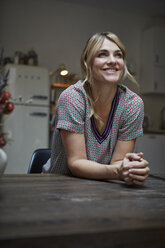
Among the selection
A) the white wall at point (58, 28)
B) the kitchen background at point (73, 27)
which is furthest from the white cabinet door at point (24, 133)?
the white wall at point (58, 28)

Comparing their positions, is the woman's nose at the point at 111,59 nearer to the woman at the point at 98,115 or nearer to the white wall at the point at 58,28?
the woman at the point at 98,115

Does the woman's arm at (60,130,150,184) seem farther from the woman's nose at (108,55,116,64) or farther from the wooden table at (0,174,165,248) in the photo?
the woman's nose at (108,55,116,64)

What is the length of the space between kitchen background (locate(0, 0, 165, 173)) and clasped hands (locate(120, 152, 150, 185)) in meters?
3.78

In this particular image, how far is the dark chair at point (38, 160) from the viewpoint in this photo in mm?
1687

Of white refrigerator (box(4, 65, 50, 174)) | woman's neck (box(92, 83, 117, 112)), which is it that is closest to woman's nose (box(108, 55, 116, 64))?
woman's neck (box(92, 83, 117, 112))

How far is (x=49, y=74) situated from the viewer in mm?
4406

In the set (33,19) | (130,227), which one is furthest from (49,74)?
(130,227)

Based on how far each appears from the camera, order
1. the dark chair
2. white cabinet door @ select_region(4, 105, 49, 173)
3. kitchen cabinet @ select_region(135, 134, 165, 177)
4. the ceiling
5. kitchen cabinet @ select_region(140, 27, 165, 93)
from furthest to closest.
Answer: kitchen cabinet @ select_region(140, 27, 165, 93) < the ceiling < kitchen cabinet @ select_region(135, 134, 165, 177) < white cabinet door @ select_region(4, 105, 49, 173) < the dark chair

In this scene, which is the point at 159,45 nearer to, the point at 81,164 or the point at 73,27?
the point at 73,27

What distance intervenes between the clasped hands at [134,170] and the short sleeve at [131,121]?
13.8 inches

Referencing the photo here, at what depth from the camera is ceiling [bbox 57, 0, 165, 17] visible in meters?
4.92

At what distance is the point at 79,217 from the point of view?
583mm

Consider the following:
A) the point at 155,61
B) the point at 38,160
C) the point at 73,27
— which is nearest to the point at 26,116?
the point at 73,27

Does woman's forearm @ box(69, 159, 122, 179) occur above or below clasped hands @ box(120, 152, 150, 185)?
below
